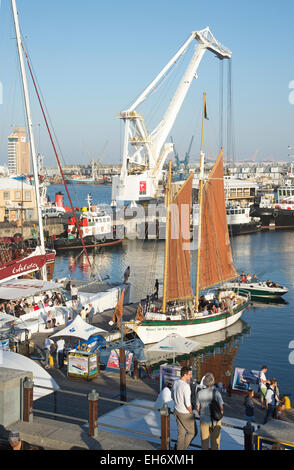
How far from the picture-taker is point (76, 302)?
24344 millimetres

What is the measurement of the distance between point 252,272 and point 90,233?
2087cm

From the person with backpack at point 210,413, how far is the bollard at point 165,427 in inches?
19.9

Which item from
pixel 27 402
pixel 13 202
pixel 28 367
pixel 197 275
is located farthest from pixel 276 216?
pixel 27 402

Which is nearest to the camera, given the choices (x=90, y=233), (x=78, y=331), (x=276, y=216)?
(x=78, y=331)

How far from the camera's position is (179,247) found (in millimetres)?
27094

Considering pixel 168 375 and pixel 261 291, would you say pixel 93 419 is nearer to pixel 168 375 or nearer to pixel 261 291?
pixel 168 375

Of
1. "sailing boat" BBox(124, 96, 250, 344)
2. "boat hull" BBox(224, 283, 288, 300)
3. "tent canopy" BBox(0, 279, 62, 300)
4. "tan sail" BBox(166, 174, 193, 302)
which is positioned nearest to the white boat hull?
"sailing boat" BBox(124, 96, 250, 344)

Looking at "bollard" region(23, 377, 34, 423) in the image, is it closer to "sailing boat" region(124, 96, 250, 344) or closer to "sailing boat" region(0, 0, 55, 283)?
"sailing boat" region(124, 96, 250, 344)

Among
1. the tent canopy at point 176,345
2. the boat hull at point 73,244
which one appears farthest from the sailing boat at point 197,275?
the boat hull at point 73,244

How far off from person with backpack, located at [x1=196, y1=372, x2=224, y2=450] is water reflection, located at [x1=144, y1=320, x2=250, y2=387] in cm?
1188

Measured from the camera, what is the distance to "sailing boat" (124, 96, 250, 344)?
2480cm

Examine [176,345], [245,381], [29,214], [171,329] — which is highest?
[29,214]

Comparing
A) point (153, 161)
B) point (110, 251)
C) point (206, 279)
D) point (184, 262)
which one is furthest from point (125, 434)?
point (153, 161)
